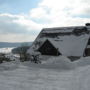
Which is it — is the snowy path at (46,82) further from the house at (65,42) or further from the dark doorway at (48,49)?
the dark doorway at (48,49)

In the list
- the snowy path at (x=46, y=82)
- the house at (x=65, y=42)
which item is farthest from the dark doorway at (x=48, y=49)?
the snowy path at (x=46, y=82)

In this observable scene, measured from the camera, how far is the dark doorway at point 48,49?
33838 mm

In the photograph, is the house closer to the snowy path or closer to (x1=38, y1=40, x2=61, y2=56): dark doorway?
(x1=38, y1=40, x2=61, y2=56): dark doorway

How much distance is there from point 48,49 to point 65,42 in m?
2.97

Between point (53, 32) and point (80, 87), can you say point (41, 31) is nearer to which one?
point (53, 32)

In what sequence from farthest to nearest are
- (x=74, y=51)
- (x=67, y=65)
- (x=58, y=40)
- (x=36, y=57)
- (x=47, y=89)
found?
(x=58, y=40), (x=74, y=51), (x=36, y=57), (x=67, y=65), (x=47, y=89)

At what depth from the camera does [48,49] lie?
34312 millimetres

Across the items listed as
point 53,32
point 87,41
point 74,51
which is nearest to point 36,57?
point 74,51

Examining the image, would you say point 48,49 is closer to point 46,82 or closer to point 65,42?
point 65,42

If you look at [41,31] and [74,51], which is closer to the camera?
[74,51]

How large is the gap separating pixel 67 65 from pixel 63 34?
799 inches

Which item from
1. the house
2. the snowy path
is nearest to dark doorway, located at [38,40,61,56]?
the house

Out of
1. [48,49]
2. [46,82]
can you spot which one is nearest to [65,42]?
[48,49]

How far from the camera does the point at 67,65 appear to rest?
55.4ft
